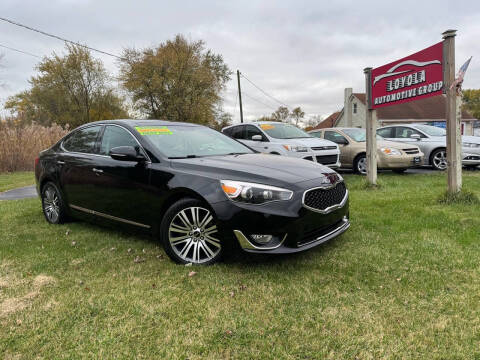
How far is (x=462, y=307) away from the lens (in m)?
2.49

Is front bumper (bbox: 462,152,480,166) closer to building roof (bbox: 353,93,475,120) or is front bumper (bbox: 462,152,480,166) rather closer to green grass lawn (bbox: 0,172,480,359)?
green grass lawn (bbox: 0,172,480,359)

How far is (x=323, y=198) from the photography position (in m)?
3.32

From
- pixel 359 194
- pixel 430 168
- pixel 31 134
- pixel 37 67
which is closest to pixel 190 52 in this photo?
pixel 37 67

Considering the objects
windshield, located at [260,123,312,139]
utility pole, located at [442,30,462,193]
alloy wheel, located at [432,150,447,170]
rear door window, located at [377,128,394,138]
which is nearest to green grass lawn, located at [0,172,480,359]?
utility pole, located at [442,30,462,193]

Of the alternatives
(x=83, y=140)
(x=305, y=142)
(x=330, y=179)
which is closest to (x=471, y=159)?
(x=305, y=142)

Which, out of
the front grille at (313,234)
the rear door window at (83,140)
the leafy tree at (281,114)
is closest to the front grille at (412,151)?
the front grille at (313,234)

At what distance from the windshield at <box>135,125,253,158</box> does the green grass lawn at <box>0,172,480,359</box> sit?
3.79ft

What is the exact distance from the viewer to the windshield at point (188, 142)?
3.92 metres

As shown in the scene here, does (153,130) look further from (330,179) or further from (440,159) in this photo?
(440,159)

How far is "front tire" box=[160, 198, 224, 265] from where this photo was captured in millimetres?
3236

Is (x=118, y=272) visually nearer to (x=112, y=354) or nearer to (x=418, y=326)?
(x=112, y=354)

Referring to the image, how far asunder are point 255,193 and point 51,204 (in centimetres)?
356

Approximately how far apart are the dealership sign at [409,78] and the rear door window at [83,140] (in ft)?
16.5

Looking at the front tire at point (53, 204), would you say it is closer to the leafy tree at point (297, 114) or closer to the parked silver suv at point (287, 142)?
the parked silver suv at point (287, 142)
